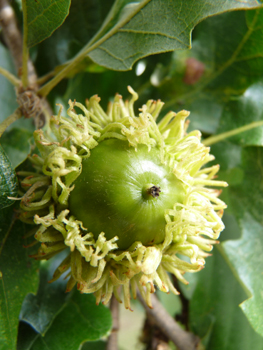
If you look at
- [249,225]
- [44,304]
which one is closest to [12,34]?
[44,304]

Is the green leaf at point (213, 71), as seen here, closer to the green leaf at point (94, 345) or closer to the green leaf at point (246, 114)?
the green leaf at point (246, 114)

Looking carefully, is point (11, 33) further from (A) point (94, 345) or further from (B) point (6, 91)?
(A) point (94, 345)

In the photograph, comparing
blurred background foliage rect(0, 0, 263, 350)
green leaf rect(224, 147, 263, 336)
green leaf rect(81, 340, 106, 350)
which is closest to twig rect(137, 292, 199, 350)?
blurred background foliage rect(0, 0, 263, 350)

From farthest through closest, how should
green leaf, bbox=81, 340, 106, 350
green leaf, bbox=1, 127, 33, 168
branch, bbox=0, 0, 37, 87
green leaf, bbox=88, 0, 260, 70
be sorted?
green leaf, bbox=81, 340, 106, 350
branch, bbox=0, 0, 37, 87
green leaf, bbox=1, 127, 33, 168
green leaf, bbox=88, 0, 260, 70

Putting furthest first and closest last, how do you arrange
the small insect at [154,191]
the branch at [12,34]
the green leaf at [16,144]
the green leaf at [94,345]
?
the green leaf at [94,345] < the branch at [12,34] < the green leaf at [16,144] < the small insect at [154,191]

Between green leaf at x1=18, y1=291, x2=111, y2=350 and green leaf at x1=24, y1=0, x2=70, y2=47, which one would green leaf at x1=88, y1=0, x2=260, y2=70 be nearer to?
green leaf at x1=24, y1=0, x2=70, y2=47

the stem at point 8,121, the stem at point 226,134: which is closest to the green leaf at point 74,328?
the stem at point 8,121
